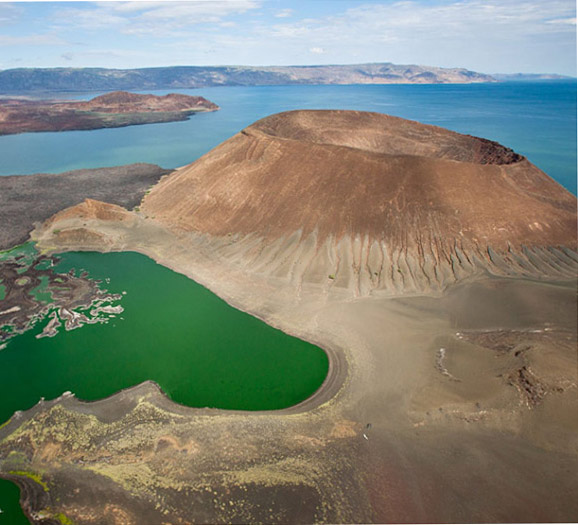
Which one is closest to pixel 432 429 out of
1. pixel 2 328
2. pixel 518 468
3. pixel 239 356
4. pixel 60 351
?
pixel 518 468

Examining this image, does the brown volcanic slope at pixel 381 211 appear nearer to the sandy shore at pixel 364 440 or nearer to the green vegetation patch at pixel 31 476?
the sandy shore at pixel 364 440

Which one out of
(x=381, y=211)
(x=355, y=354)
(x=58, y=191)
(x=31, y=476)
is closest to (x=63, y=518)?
(x=31, y=476)

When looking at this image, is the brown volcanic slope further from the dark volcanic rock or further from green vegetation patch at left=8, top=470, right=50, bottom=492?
green vegetation patch at left=8, top=470, right=50, bottom=492

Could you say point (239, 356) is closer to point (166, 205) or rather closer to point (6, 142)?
point (166, 205)

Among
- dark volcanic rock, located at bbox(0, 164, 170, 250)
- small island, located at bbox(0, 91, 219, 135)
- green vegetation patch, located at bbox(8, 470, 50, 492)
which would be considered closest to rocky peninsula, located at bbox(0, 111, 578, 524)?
green vegetation patch, located at bbox(8, 470, 50, 492)

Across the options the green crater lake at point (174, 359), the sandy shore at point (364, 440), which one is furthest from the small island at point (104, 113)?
the sandy shore at point (364, 440)

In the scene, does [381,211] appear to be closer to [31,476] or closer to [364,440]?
[364,440]
